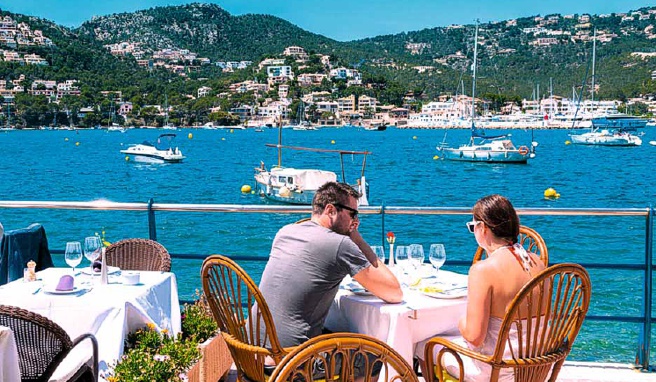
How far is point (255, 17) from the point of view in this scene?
7313 inches

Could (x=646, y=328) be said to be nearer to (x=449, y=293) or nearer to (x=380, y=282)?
(x=449, y=293)

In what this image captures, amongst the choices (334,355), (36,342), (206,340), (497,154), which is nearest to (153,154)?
(497,154)

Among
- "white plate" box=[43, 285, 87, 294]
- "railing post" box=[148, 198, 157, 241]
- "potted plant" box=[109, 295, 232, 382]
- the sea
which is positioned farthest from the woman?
"railing post" box=[148, 198, 157, 241]

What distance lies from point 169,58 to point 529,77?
86289 mm

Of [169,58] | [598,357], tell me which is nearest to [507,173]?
[598,357]

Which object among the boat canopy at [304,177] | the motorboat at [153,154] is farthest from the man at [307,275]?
the motorboat at [153,154]

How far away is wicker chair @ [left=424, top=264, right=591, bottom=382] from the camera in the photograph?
262cm

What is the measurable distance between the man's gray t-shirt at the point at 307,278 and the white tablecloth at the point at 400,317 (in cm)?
28

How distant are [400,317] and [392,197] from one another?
44.2m

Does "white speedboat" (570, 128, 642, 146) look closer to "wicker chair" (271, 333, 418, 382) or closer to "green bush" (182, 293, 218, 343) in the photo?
"green bush" (182, 293, 218, 343)

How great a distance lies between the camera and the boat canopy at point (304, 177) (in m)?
36.5

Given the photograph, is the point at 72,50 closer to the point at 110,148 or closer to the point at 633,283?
the point at 110,148

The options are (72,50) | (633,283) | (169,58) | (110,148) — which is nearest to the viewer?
(633,283)

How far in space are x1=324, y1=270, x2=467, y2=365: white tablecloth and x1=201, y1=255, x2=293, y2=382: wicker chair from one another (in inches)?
17.4
